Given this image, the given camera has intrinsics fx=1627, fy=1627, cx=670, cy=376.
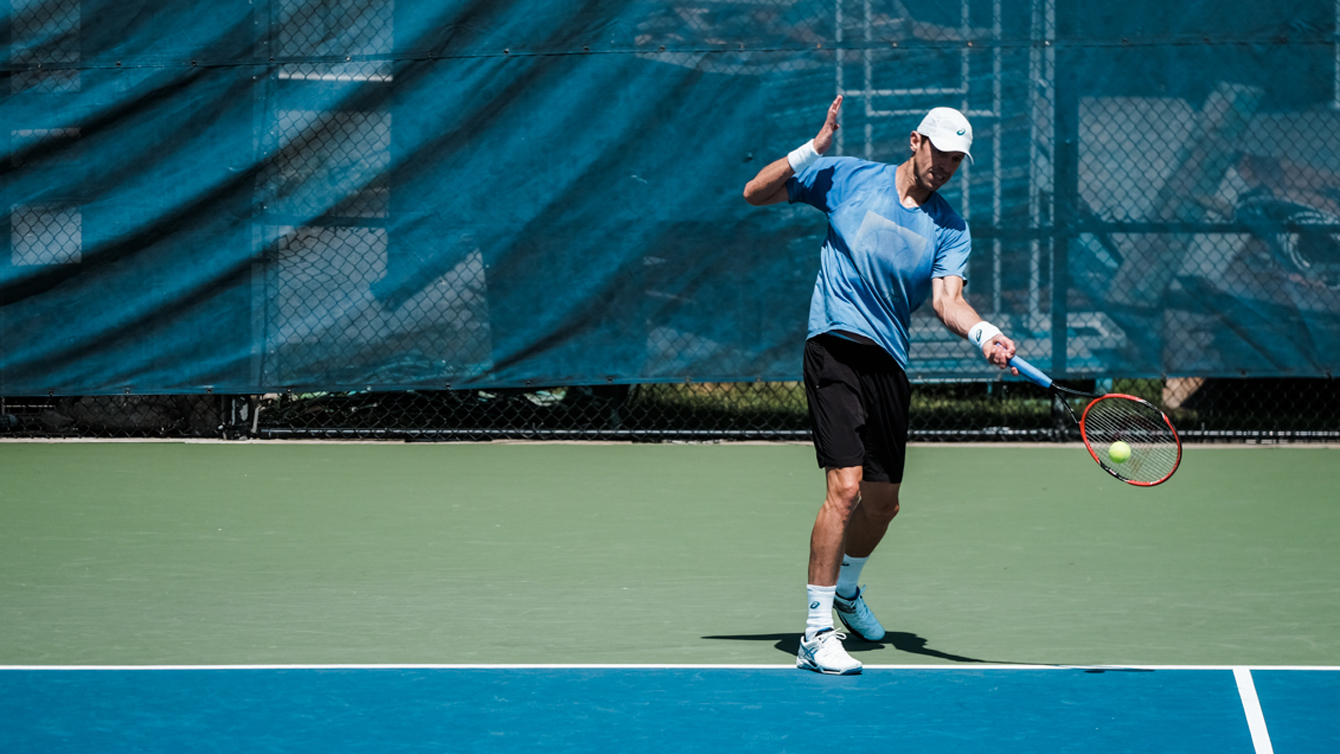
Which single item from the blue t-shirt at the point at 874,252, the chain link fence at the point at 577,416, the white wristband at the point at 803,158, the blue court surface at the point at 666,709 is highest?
the white wristband at the point at 803,158

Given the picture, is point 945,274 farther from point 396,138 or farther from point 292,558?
point 396,138

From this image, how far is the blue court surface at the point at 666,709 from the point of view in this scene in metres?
3.43

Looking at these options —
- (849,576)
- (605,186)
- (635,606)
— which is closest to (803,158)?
(849,576)

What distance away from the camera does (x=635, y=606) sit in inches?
191

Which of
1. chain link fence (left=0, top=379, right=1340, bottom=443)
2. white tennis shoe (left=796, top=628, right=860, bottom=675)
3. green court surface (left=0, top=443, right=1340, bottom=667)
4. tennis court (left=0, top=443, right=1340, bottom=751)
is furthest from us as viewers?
chain link fence (left=0, top=379, right=1340, bottom=443)

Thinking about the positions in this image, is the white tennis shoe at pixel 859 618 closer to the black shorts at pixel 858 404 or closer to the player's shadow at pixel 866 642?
the player's shadow at pixel 866 642

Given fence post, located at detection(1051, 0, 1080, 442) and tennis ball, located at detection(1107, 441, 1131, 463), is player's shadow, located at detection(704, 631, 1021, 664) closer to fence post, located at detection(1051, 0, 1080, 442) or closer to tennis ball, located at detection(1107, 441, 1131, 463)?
tennis ball, located at detection(1107, 441, 1131, 463)

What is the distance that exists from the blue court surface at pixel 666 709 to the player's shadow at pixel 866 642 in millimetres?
224

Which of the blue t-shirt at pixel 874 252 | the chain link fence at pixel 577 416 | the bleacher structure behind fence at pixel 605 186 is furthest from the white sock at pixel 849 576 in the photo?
the chain link fence at pixel 577 416

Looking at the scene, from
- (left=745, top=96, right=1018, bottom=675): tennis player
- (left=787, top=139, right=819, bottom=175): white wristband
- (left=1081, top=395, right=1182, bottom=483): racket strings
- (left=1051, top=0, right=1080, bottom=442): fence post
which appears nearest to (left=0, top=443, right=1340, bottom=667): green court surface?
(left=745, top=96, right=1018, bottom=675): tennis player

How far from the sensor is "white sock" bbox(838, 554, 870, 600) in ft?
14.6

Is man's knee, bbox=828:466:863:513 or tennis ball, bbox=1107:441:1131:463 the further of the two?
tennis ball, bbox=1107:441:1131:463

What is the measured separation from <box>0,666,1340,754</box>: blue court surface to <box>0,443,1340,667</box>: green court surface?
20 centimetres

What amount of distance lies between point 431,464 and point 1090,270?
11.1 ft
